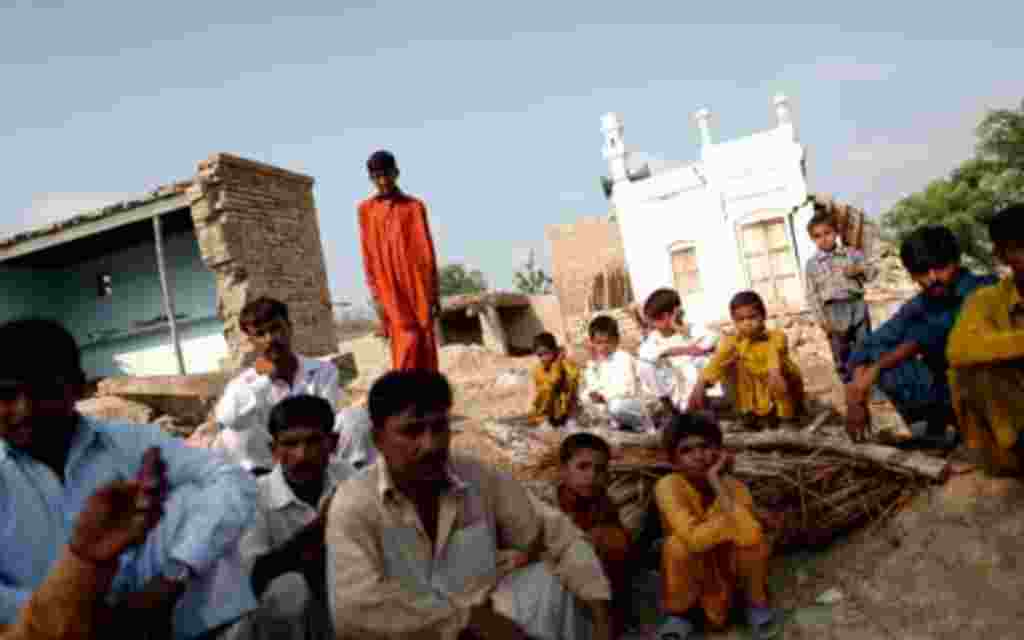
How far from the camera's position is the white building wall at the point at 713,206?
13.7m

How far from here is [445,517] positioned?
228 centimetres

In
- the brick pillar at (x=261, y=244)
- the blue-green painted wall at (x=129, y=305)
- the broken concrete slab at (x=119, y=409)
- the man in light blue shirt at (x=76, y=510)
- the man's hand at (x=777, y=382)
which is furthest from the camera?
the blue-green painted wall at (x=129, y=305)

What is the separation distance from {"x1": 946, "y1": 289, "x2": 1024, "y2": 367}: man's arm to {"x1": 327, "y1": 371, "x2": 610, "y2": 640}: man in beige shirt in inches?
66.8

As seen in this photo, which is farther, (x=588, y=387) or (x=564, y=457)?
(x=588, y=387)

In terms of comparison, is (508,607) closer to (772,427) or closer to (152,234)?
(772,427)

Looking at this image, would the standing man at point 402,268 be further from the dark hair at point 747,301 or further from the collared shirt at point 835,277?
the collared shirt at point 835,277

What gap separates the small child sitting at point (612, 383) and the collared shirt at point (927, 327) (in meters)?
1.82

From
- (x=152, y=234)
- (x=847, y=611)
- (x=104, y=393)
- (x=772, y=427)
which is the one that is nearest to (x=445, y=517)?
(x=847, y=611)

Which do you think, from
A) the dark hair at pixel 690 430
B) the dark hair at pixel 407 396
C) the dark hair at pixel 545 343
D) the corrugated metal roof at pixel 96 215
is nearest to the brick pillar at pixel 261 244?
the corrugated metal roof at pixel 96 215

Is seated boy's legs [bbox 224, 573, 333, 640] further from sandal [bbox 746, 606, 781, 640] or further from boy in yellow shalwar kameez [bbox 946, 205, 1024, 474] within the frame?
boy in yellow shalwar kameez [bbox 946, 205, 1024, 474]

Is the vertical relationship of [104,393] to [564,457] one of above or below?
above

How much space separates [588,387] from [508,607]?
367cm

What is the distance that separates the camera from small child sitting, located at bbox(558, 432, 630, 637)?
326 centimetres

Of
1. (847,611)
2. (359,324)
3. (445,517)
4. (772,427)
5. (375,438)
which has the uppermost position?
(359,324)
